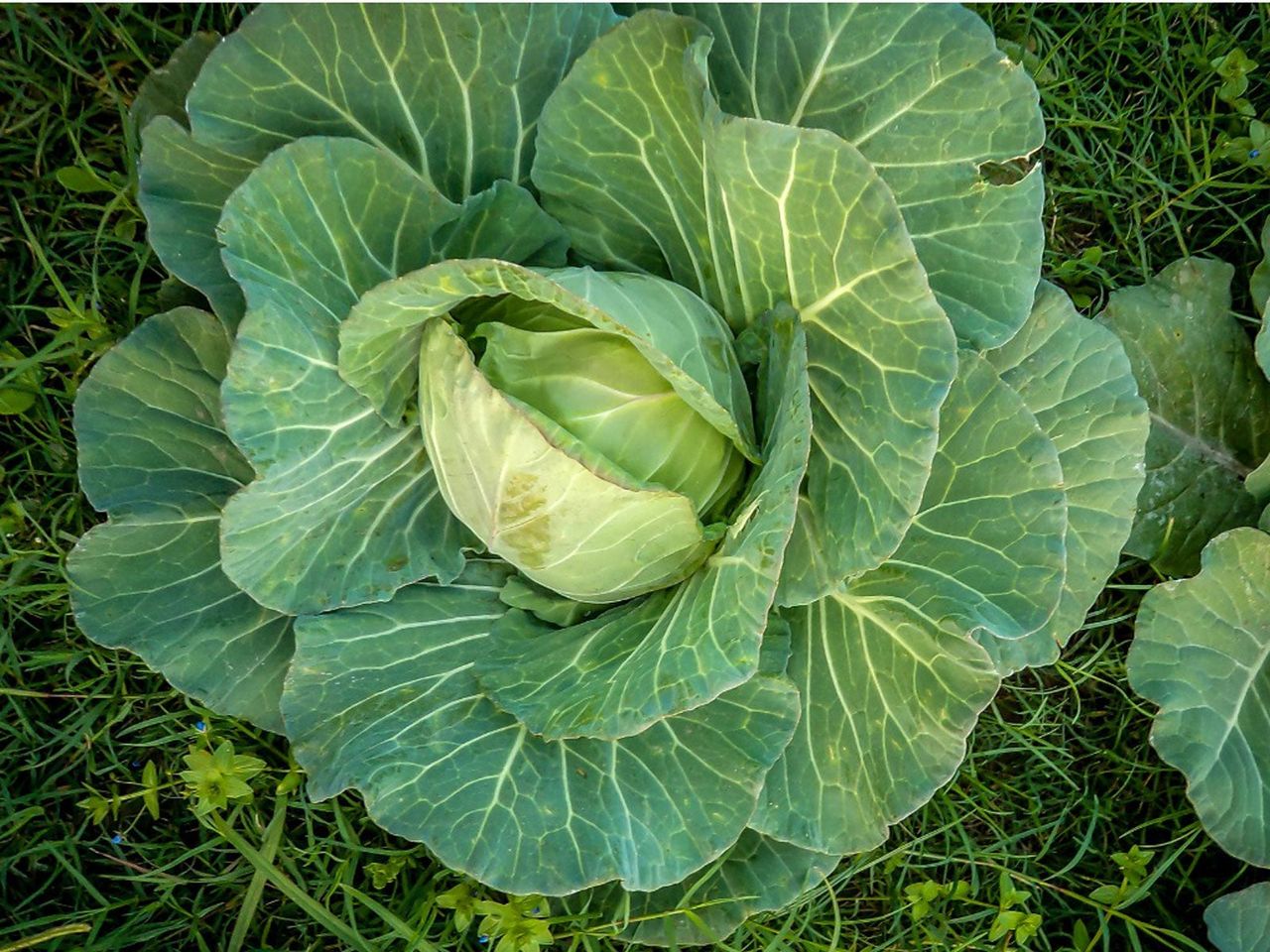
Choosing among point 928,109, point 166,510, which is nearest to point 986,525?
point 928,109

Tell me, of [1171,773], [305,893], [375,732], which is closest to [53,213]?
[375,732]

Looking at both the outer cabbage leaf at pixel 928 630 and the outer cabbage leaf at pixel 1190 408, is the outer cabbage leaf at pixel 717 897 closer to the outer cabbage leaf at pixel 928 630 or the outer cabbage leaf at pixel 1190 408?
the outer cabbage leaf at pixel 928 630

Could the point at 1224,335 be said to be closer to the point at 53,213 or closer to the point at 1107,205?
the point at 1107,205

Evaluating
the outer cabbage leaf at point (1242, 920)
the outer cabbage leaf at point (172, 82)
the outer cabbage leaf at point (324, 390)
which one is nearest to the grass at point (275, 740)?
the outer cabbage leaf at point (1242, 920)

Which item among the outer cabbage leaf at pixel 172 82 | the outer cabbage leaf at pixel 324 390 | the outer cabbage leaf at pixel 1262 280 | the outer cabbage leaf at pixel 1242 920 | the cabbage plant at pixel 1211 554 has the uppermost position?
the outer cabbage leaf at pixel 172 82

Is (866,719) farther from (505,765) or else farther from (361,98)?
(361,98)

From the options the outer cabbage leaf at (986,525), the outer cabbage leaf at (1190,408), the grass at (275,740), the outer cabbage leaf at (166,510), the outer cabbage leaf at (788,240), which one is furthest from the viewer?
the outer cabbage leaf at (1190,408)
